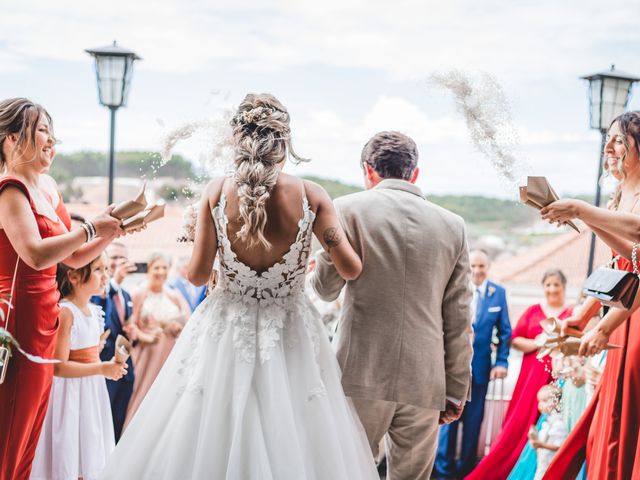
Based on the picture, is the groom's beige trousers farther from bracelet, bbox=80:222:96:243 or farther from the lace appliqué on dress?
bracelet, bbox=80:222:96:243

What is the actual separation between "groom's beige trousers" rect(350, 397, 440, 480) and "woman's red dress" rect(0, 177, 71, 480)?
44.5 inches

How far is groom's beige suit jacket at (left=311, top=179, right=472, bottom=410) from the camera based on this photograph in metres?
2.81

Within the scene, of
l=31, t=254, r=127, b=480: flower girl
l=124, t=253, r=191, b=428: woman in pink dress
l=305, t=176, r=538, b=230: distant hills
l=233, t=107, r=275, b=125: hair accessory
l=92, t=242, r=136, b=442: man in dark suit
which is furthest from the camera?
l=305, t=176, r=538, b=230: distant hills

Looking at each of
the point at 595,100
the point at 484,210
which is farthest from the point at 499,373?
the point at 484,210

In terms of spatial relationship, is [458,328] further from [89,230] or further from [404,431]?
[89,230]

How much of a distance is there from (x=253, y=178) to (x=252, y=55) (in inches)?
625

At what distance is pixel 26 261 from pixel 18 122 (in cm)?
49

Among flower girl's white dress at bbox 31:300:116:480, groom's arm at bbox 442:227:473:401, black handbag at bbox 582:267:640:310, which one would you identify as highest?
black handbag at bbox 582:267:640:310

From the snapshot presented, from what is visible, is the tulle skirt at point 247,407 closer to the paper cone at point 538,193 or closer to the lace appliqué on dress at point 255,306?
the lace appliqué on dress at point 255,306

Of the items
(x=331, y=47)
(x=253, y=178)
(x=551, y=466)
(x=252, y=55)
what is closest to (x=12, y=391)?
(x=253, y=178)

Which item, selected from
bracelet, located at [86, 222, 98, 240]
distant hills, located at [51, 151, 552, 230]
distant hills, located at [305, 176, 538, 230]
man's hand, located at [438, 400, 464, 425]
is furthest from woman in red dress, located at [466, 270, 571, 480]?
distant hills, located at [305, 176, 538, 230]

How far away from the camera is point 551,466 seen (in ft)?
10.7

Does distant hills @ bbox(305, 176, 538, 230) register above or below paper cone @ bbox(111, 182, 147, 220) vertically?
below

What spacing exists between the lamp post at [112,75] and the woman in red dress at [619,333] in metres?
3.98
